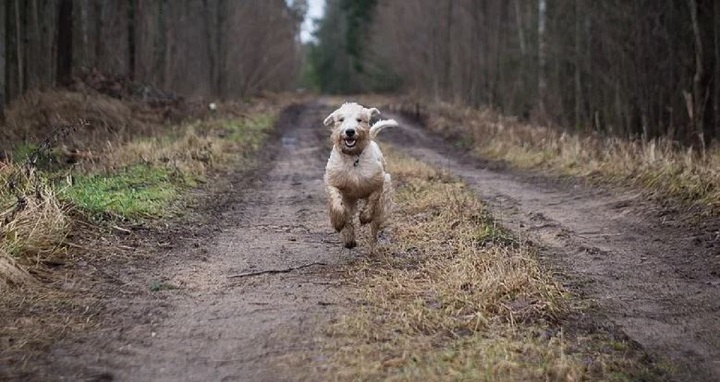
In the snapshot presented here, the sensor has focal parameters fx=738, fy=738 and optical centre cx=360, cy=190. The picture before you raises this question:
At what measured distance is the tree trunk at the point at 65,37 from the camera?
2062 centimetres

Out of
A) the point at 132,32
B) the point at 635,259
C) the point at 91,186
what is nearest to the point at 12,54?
the point at 132,32

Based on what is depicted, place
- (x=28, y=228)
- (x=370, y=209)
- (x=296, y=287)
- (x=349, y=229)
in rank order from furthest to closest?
(x=349, y=229)
(x=370, y=209)
(x=28, y=228)
(x=296, y=287)

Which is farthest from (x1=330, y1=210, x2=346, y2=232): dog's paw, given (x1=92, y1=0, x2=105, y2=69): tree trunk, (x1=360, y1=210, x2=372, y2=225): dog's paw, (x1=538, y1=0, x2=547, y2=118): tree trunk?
(x1=538, y1=0, x2=547, y2=118): tree trunk

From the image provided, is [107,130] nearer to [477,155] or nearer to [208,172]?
[208,172]

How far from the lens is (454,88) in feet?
123

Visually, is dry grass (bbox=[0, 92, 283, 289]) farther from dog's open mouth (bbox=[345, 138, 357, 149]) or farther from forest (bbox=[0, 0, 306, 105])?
dog's open mouth (bbox=[345, 138, 357, 149])

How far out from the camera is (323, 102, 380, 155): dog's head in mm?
7242

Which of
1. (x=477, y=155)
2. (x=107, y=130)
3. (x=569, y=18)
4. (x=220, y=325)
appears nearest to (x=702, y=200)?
(x=220, y=325)

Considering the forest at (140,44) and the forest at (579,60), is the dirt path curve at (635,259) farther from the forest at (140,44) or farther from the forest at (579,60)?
the forest at (140,44)

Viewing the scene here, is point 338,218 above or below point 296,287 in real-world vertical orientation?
above

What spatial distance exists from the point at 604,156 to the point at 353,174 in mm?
8201

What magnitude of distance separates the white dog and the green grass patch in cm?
265

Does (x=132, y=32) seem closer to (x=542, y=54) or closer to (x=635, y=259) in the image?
(x=542, y=54)

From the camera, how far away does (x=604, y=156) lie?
14.1 metres
